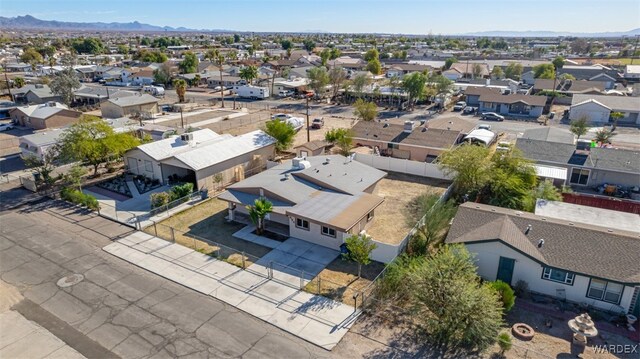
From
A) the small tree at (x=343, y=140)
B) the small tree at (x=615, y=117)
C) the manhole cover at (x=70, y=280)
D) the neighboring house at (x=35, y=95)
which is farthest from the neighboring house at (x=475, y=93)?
the neighboring house at (x=35, y=95)

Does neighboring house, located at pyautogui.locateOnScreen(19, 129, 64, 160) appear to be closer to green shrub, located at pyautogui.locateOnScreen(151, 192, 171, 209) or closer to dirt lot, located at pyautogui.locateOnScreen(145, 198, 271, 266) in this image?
green shrub, located at pyautogui.locateOnScreen(151, 192, 171, 209)

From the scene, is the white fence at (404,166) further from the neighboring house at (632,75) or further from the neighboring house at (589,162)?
the neighboring house at (632,75)

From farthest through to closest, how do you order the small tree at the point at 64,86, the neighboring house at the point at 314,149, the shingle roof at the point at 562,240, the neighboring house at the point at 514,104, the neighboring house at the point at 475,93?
the neighboring house at the point at 475,93 → the small tree at the point at 64,86 → the neighboring house at the point at 514,104 → the neighboring house at the point at 314,149 → the shingle roof at the point at 562,240

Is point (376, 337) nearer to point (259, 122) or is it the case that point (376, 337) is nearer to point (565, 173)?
point (565, 173)

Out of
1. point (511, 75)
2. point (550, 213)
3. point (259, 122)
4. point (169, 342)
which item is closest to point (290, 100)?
point (259, 122)

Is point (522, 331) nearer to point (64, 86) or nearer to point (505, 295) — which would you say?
point (505, 295)
